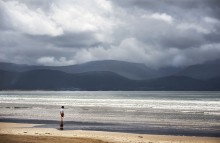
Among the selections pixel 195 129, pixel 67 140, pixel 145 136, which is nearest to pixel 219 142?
pixel 145 136

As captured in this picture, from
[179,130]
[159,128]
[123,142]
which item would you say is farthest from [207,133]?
[123,142]

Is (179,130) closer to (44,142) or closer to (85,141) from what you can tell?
(85,141)

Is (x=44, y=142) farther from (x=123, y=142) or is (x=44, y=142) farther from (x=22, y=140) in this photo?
(x=123, y=142)

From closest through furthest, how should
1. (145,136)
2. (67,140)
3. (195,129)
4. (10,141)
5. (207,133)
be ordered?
1. (10,141)
2. (67,140)
3. (145,136)
4. (207,133)
5. (195,129)

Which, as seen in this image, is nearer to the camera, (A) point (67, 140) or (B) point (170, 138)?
(A) point (67, 140)

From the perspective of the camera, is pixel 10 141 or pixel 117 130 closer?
pixel 10 141

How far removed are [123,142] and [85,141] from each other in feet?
9.22

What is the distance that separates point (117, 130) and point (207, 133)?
763cm

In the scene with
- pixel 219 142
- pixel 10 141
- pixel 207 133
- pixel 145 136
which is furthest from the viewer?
pixel 207 133

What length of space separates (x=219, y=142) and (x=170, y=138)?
11.3ft

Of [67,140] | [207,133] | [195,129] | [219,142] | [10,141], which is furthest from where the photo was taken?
[195,129]

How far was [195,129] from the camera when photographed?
32281 millimetres

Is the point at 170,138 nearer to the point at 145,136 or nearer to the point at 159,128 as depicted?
the point at 145,136

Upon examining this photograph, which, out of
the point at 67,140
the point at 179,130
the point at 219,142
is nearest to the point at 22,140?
the point at 67,140
